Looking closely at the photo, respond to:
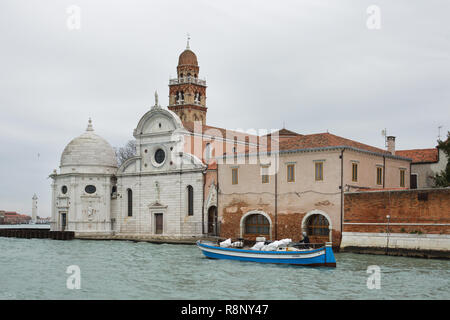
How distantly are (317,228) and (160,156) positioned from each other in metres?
15.3

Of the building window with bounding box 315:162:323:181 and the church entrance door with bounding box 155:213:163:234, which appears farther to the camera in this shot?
the church entrance door with bounding box 155:213:163:234

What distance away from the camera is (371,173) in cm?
3272

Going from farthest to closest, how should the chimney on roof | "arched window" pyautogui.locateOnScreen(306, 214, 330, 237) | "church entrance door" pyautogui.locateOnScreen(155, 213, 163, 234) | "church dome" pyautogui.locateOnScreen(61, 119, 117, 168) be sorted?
"church dome" pyautogui.locateOnScreen(61, 119, 117, 168)
"church entrance door" pyautogui.locateOnScreen(155, 213, 163, 234)
the chimney on roof
"arched window" pyautogui.locateOnScreen(306, 214, 330, 237)

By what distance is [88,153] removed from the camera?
153 feet

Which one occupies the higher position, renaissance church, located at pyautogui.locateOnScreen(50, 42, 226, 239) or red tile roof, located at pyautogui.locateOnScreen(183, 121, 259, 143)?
red tile roof, located at pyautogui.locateOnScreen(183, 121, 259, 143)

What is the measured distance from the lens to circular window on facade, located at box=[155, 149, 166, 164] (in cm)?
4275

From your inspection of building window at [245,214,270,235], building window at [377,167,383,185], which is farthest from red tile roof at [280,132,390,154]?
building window at [245,214,270,235]

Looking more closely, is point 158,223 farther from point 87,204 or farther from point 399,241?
point 399,241

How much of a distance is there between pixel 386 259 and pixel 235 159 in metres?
12.4

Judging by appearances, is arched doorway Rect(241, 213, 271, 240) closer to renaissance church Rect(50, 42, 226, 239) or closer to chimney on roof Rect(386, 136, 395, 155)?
renaissance church Rect(50, 42, 226, 239)

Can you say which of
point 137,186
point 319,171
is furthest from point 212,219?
point 319,171

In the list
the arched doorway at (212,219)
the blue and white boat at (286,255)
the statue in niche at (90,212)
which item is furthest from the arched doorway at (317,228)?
the statue in niche at (90,212)

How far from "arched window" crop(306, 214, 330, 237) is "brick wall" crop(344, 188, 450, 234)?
1515mm
